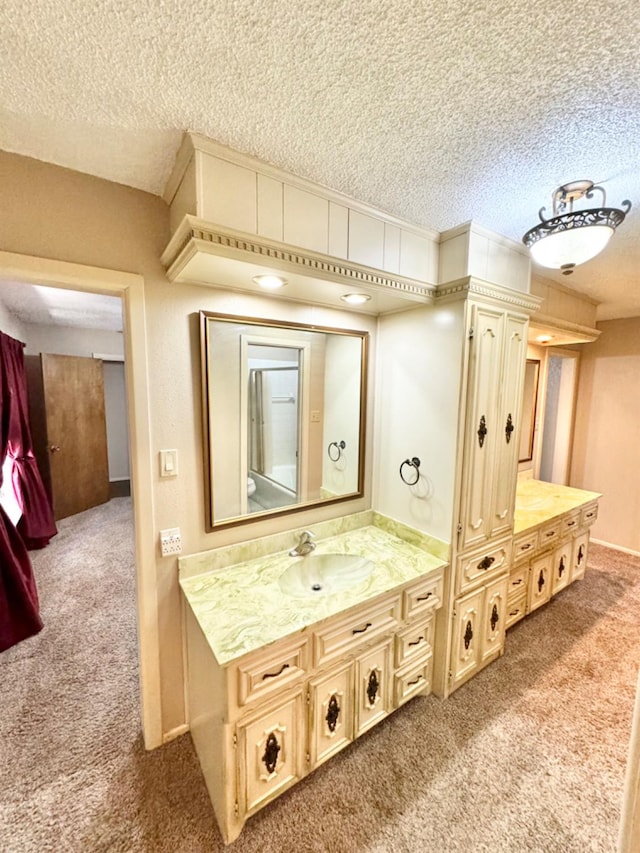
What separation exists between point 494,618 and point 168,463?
6.79 feet

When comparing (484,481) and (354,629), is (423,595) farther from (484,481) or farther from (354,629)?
(484,481)

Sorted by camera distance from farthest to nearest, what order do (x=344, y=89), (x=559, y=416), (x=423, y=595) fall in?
1. (x=559, y=416)
2. (x=423, y=595)
3. (x=344, y=89)

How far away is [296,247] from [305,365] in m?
0.71

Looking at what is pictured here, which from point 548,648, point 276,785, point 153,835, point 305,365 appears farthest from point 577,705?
point 305,365

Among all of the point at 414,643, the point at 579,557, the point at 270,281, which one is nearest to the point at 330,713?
the point at 414,643

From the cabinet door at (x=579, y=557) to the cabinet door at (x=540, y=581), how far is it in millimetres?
430

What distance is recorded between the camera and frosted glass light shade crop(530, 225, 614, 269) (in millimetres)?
1280

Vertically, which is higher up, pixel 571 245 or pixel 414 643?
pixel 571 245

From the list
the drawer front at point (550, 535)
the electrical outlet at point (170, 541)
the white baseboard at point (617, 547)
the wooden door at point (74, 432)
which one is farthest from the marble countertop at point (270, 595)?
the wooden door at point (74, 432)

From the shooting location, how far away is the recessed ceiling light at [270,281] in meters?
1.42

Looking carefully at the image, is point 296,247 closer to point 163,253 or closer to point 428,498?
point 163,253

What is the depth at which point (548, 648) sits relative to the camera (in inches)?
88.7

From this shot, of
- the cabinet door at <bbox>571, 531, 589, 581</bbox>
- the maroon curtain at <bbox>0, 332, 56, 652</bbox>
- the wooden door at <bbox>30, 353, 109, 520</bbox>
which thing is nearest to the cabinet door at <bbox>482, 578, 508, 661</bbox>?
the cabinet door at <bbox>571, 531, 589, 581</bbox>

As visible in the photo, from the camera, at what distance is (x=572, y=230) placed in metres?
1.29
